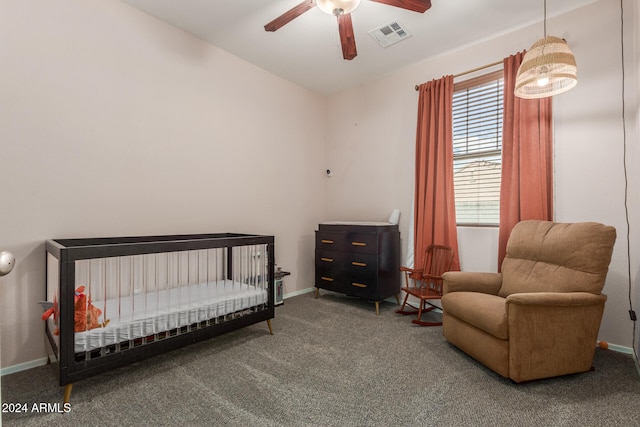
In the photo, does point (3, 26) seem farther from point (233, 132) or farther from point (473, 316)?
point (473, 316)

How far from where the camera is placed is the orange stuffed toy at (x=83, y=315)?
5.74 ft

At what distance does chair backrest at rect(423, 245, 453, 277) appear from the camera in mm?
3082

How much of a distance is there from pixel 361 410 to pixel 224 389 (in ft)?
2.65

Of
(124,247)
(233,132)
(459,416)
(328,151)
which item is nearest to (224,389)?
(124,247)

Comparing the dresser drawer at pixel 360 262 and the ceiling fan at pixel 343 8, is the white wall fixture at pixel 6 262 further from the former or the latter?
the dresser drawer at pixel 360 262

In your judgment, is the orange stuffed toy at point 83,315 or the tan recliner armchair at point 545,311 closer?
the orange stuffed toy at point 83,315

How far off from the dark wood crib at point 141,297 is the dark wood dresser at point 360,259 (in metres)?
1.07

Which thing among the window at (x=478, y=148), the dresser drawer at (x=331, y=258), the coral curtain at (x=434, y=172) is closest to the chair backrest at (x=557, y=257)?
the window at (x=478, y=148)

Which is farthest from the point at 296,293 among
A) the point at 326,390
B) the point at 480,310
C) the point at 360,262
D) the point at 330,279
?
the point at 480,310

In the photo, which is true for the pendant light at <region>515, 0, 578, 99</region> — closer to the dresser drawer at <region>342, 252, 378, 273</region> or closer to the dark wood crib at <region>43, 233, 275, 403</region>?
the dresser drawer at <region>342, 252, 378, 273</region>

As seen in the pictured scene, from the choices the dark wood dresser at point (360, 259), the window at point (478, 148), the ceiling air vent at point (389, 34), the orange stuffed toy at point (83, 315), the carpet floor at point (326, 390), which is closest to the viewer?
the carpet floor at point (326, 390)

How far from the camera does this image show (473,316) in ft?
6.84

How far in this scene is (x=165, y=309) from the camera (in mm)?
2117

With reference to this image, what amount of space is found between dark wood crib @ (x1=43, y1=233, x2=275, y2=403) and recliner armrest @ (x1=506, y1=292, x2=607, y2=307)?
1.77 m
